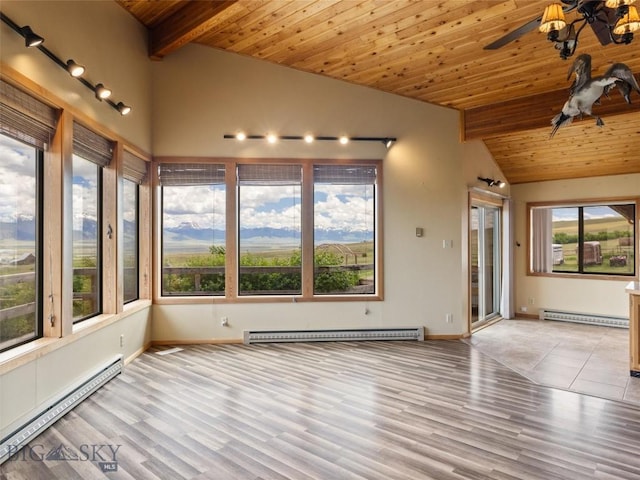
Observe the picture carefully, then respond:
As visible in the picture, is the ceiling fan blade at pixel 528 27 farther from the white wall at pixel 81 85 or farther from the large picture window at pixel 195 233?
the large picture window at pixel 195 233

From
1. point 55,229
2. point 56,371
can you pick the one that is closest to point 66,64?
point 55,229

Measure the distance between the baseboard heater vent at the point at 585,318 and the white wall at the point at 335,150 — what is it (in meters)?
2.36

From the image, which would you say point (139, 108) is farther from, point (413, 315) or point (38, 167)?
point (413, 315)

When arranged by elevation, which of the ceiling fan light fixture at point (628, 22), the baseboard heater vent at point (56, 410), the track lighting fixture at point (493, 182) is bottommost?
the baseboard heater vent at point (56, 410)

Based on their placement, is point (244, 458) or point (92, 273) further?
point (92, 273)

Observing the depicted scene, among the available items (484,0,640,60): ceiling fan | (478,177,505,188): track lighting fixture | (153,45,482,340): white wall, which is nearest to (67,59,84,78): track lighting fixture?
(153,45,482,340): white wall

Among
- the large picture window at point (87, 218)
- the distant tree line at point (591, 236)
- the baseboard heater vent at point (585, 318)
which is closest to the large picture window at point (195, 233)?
the large picture window at point (87, 218)

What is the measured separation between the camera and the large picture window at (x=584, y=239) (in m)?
6.30

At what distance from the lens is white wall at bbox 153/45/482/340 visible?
5117mm

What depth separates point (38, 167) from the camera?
3098 millimetres

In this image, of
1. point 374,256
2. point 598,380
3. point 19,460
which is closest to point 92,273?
point 19,460

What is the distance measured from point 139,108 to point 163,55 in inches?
34.4

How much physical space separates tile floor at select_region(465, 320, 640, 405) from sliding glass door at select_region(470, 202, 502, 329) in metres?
0.32

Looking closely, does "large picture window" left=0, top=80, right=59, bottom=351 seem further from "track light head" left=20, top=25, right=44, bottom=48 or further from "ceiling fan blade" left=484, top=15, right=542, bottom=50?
"ceiling fan blade" left=484, top=15, right=542, bottom=50
